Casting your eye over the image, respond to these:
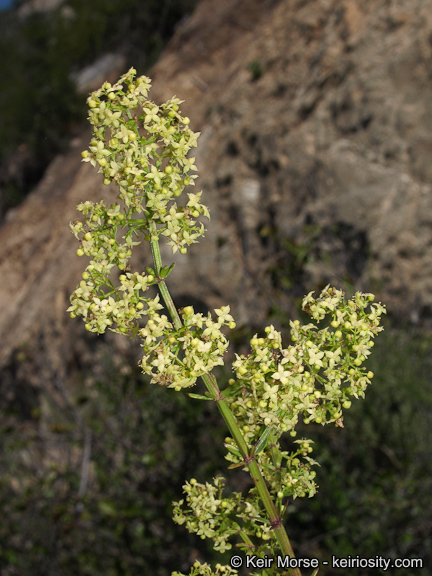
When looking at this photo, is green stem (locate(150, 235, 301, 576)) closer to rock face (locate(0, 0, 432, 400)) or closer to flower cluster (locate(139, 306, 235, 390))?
flower cluster (locate(139, 306, 235, 390))

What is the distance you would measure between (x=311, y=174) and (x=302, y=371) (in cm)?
371

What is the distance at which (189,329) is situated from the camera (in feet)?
3.56

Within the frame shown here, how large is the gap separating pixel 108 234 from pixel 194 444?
2822mm

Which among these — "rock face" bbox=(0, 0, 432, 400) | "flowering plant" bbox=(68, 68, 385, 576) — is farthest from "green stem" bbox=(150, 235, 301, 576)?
"rock face" bbox=(0, 0, 432, 400)

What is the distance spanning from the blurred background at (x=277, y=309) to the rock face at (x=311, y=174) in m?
0.02

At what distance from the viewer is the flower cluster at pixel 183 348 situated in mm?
1024

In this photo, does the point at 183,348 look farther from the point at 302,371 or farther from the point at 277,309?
the point at 277,309

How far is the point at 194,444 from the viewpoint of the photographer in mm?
3617

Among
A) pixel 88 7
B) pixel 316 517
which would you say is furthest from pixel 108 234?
pixel 88 7

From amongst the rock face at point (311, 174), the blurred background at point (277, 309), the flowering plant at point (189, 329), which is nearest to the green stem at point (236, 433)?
the flowering plant at point (189, 329)

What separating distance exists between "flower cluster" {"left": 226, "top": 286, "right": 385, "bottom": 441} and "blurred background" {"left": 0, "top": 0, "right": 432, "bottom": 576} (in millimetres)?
2039

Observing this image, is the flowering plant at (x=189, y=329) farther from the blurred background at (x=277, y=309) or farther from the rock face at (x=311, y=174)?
the rock face at (x=311, y=174)

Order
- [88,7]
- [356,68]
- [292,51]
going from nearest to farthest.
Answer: [356,68] < [292,51] < [88,7]

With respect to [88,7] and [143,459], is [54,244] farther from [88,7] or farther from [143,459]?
[88,7]
